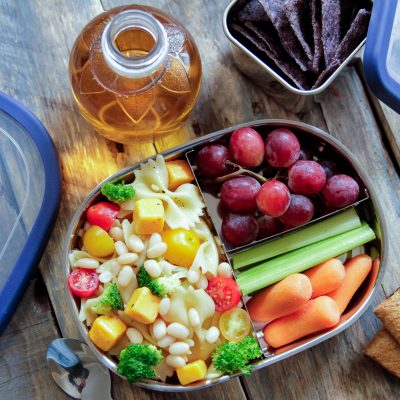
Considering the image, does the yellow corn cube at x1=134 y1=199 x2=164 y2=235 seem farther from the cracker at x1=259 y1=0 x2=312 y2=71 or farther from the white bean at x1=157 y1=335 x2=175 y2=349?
the cracker at x1=259 y1=0 x2=312 y2=71

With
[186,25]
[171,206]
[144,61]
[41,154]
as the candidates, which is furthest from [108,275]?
[186,25]

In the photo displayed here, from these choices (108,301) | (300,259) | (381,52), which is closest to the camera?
(381,52)

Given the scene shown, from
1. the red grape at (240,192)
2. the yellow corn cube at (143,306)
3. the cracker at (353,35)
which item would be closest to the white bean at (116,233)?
the yellow corn cube at (143,306)

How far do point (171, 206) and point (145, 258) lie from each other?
0.12 meters

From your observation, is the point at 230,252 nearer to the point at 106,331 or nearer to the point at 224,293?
the point at 224,293

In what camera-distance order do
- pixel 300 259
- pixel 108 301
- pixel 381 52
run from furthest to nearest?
pixel 300 259, pixel 108 301, pixel 381 52

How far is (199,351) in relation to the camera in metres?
1.32

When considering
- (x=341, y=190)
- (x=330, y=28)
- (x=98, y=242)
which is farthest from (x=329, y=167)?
(x=98, y=242)

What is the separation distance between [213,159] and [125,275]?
0.97 feet

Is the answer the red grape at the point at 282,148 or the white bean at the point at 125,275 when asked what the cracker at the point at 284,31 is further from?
the white bean at the point at 125,275

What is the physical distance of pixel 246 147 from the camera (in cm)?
130

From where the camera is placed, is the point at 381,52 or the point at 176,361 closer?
the point at 381,52

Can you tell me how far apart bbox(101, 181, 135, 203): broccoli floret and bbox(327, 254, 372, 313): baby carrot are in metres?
0.47

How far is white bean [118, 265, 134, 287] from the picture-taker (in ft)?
4.18
